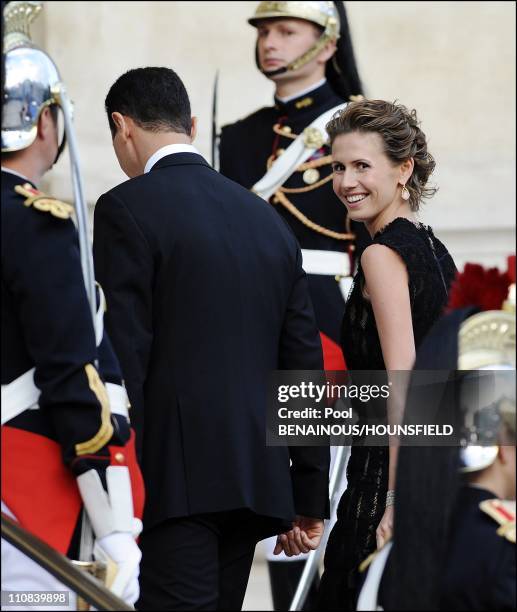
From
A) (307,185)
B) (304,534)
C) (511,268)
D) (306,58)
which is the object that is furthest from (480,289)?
(306,58)

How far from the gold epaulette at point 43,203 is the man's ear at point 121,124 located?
27.1 inches

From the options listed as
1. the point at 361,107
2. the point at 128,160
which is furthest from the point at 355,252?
the point at 128,160

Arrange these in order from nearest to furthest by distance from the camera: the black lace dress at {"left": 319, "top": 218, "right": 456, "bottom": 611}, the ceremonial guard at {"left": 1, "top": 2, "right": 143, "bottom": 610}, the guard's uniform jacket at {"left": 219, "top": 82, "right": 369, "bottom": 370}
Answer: the ceremonial guard at {"left": 1, "top": 2, "right": 143, "bottom": 610}
the black lace dress at {"left": 319, "top": 218, "right": 456, "bottom": 611}
the guard's uniform jacket at {"left": 219, "top": 82, "right": 369, "bottom": 370}

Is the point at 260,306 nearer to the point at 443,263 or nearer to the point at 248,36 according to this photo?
the point at 443,263

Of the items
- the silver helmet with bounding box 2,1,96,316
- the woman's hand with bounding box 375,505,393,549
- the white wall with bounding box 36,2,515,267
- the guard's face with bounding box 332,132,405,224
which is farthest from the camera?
the white wall with bounding box 36,2,515,267

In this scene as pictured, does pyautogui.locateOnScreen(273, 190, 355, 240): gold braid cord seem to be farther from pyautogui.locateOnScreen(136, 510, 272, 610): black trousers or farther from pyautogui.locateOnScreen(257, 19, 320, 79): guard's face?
pyautogui.locateOnScreen(136, 510, 272, 610): black trousers

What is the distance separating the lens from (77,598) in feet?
11.9

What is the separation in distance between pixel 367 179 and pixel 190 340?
777 millimetres

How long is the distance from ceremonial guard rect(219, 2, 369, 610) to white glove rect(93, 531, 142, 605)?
2196mm

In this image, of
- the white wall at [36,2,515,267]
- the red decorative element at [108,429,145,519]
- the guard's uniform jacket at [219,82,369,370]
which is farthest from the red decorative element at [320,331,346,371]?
the white wall at [36,2,515,267]

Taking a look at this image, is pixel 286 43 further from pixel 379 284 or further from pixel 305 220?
pixel 379 284

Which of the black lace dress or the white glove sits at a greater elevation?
the black lace dress

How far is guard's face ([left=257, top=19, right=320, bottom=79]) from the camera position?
618 cm

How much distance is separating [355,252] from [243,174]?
546 millimetres
